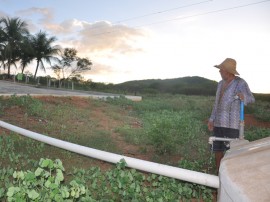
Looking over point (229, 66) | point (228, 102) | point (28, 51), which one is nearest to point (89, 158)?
point (228, 102)

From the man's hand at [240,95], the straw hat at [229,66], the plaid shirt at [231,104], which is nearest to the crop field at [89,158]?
the plaid shirt at [231,104]

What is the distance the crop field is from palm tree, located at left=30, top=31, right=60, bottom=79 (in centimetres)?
4257

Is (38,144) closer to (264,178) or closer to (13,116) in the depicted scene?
(13,116)

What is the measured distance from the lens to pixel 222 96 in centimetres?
561

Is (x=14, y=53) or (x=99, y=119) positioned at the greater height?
(x=14, y=53)

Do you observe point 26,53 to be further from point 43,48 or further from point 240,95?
point 240,95

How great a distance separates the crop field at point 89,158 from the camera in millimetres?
3051

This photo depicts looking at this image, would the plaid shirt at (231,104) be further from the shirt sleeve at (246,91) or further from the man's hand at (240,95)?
the man's hand at (240,95)

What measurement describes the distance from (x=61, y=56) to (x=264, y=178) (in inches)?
2331

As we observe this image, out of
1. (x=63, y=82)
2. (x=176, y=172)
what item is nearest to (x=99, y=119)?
(x=176, y=172)

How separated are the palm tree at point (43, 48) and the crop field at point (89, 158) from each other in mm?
42574

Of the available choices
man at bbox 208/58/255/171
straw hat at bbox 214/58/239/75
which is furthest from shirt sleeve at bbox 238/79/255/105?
straw hat at bbox 214/58/239/75

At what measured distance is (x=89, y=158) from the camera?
284 inches

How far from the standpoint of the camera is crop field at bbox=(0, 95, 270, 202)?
305cm
